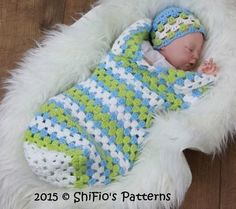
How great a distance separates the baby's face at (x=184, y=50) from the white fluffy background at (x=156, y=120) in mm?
33

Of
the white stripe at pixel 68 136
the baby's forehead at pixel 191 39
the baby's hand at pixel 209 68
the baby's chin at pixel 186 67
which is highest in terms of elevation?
the baby's forehead at pixel 191 39

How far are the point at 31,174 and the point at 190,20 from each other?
0.52 meters

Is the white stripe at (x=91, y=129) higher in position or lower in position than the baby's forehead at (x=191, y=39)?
lower

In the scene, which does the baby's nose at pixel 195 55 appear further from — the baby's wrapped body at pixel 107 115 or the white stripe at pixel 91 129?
the white stripe at pixel 91 129

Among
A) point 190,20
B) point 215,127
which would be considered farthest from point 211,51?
point 215,127

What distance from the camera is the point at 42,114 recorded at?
1017mm

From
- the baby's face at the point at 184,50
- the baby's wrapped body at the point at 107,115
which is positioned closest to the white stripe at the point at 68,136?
the baby's wrapped body at the point at 107,115

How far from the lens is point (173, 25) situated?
3.62 ft

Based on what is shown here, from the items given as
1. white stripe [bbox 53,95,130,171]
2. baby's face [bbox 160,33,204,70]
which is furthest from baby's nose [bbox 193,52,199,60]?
white stripe [bbox 53,95,130,171]

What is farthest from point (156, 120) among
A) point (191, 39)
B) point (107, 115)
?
point (191, 39)

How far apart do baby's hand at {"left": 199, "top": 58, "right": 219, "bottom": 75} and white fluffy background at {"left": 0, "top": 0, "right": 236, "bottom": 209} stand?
2 centimetres

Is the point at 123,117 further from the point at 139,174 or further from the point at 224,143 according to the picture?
the point at 224,143

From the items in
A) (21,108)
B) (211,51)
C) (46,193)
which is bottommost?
(46,193)

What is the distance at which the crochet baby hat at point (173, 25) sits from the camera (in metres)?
1.09
